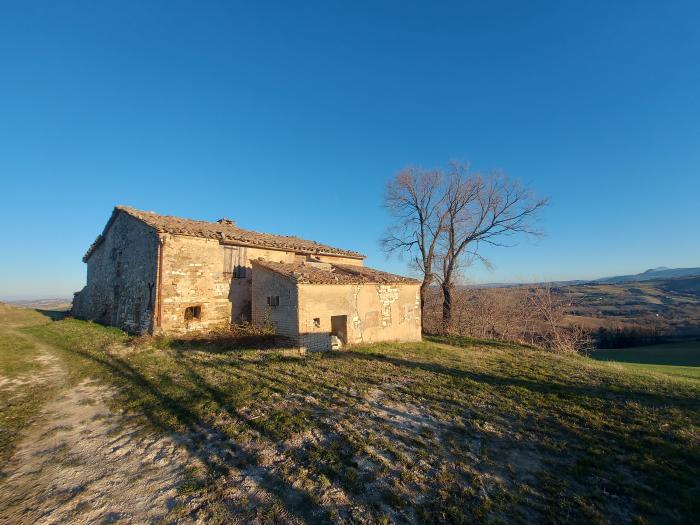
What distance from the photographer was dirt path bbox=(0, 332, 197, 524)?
10.2 ft

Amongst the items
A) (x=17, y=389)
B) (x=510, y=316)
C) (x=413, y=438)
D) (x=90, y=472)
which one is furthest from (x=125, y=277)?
(x=510, y=316)

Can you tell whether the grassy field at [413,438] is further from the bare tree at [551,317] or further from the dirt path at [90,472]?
the bare tree at [551,317]

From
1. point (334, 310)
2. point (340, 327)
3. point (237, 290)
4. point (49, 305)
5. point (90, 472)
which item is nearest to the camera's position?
point (90, 472)

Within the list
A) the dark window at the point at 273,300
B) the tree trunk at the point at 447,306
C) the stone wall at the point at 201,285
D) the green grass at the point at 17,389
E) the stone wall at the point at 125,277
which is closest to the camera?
the green grass at the point at 17,389

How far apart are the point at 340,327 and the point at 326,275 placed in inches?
84.8

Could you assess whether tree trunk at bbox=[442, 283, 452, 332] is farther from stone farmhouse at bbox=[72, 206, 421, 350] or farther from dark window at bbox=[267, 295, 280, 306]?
dark window at bbox=[267, 295, 280, 306]

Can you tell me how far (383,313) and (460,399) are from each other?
256 inches

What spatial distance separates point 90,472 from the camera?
12.4 feet

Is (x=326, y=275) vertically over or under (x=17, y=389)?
over

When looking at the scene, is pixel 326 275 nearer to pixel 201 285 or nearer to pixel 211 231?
pixel 201 285

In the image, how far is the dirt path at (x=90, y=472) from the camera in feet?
10.2

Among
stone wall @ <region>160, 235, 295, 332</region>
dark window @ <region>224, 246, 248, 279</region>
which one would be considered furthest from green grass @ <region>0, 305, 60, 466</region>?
dark window @ <region>224, 246, 248, 279</region>

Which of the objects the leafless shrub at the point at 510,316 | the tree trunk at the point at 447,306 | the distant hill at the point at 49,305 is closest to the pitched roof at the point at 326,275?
the tree trunk at the point at 447,306

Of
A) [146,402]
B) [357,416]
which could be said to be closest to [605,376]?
[357,416]
